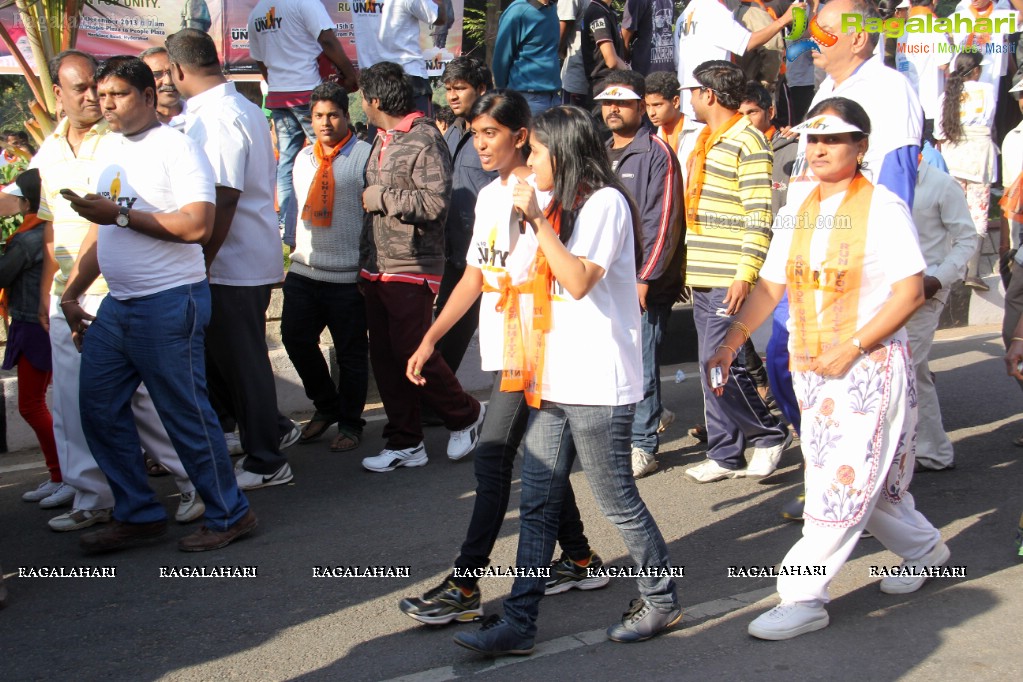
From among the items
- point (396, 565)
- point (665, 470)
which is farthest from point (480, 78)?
point (396, 565)

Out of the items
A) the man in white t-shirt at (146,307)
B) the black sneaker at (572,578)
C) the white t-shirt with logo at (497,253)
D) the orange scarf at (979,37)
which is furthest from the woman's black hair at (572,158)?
the orange scarf at (979,37)

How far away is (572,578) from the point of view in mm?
4465

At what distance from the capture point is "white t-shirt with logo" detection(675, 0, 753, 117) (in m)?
9.06

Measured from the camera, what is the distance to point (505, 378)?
386 cm

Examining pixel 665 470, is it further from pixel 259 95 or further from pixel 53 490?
pixel 259 95

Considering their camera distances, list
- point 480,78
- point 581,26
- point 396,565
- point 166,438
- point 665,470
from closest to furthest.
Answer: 1. point 396,565
2. point 166,438
3. point 665,470
4. point 480,78
5. point 581,26

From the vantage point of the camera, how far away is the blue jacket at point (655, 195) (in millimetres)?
5812

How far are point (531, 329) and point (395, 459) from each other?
8.62ft

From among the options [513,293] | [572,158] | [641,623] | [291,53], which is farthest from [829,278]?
[291,53]

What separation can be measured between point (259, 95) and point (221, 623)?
909 centimetres

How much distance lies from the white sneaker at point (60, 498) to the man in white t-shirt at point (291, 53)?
3819 mm

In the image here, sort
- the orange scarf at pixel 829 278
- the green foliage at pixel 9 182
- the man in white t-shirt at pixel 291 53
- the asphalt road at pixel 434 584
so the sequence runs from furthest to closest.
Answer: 1. the man in white t-shirt at pixel 291 53
2. the green foliage at pixel 9 182
3. the orange scarf at pixel 829 278
4. the asphalt road at pixel 434 584

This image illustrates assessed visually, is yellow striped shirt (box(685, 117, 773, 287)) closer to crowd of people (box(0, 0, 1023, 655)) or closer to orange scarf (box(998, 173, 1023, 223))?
crowd of people (box(0, 0, 1023, 655))

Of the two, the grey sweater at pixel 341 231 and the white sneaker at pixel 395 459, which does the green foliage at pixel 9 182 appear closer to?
the grey sweater at pixel 341 231
